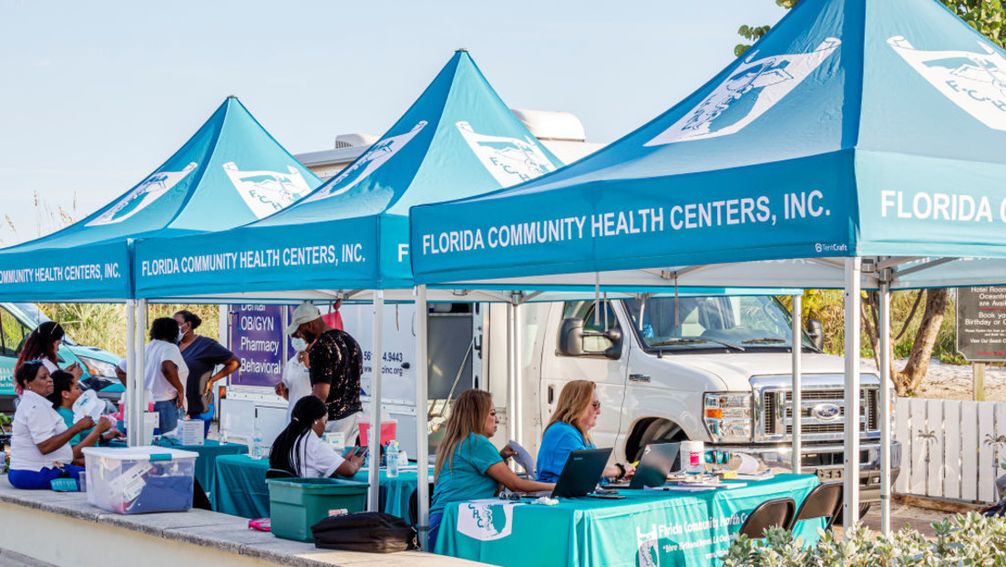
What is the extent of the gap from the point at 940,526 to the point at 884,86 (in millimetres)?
1872

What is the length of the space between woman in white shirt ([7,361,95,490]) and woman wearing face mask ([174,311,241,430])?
5.92 feet

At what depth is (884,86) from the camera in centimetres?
562

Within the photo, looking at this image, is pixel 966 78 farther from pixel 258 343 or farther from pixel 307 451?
pixel 258 343

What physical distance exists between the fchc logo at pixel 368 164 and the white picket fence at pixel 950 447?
Answer: 21.1ft

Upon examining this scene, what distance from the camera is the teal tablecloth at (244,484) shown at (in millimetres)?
8875

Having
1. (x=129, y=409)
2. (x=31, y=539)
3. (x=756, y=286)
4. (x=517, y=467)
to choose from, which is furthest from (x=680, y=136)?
(x=31, y=539)

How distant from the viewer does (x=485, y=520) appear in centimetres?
659

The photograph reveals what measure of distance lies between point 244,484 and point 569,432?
8.93 ft

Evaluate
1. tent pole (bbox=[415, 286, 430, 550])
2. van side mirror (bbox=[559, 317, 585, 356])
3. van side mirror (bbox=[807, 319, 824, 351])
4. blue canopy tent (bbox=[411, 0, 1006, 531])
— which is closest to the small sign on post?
van side mirror (bbox=[807, 319, 824, 351])

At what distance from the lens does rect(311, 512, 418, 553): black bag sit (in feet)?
22.7

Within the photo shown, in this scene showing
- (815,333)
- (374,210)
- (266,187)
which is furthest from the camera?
(815,333)

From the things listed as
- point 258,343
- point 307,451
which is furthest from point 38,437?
point 258,343

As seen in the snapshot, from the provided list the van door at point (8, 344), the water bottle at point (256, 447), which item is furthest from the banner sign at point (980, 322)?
the van door at point (8, 344)

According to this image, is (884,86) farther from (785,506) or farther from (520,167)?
(520,167)
